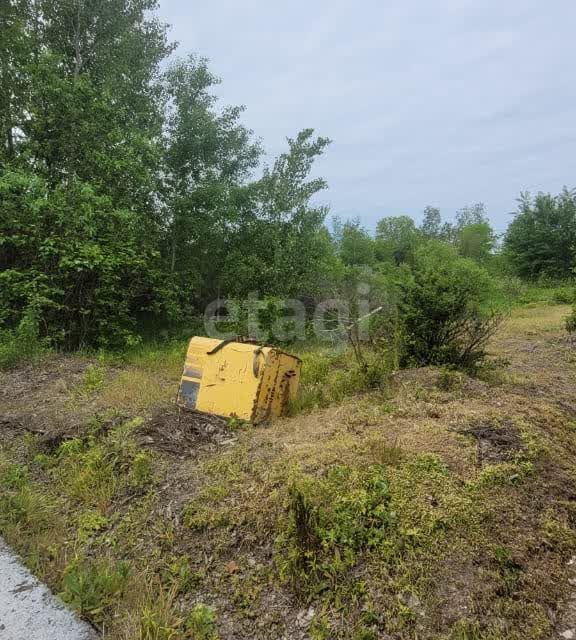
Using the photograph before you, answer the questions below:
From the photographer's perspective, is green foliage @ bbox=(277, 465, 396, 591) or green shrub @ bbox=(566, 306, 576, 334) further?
green shrub @ bbox=(566, 306, 576, 334)

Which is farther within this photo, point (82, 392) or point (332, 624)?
point (82, 392)

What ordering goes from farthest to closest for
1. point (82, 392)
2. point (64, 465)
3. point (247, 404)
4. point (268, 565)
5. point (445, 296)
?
1. point (82, 392)
2. point (445, 296)
3. point (247, 404)
4. point (64, 465)
5. point (268, 565)

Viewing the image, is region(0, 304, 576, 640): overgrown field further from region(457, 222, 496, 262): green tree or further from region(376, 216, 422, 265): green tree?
Result: region(457, 222, 496, 262): green tree

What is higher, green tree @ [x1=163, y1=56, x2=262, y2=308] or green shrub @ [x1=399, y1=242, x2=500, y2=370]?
green tree @ [x1=163, y1=56, x2=262, y2=308]

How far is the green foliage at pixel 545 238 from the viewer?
16.6 metres

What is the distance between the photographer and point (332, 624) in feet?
5.77

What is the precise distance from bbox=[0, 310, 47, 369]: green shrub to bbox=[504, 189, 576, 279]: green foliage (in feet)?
55.0

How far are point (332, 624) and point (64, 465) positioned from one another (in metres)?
2.25

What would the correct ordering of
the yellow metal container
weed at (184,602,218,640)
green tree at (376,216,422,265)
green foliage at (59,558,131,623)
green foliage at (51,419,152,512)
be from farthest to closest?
green tree at (376,216,422,265) → the yellow metal container → green foliage at (51,419,152,512) → green foliage at (59,558,131,623) → weed at (184,602,218,640)

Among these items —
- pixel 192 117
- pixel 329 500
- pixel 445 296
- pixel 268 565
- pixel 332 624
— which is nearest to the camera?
pixel 332 624

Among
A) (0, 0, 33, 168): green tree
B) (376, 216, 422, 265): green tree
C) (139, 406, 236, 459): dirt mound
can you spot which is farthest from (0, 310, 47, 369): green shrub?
(376, 216, 422, 265): green tree

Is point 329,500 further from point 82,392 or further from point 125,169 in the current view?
point 125,169

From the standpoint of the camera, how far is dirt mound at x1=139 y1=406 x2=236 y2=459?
3.29 metres

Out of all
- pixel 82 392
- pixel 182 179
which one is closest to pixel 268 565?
pixel 82 392
